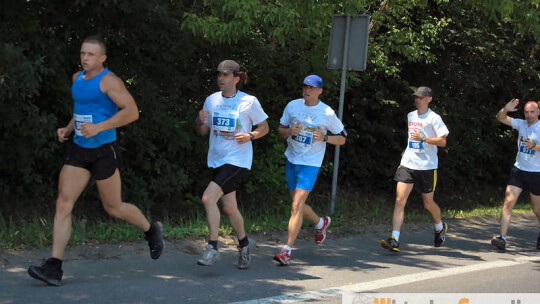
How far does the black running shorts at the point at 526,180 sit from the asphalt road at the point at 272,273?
0.75 meters

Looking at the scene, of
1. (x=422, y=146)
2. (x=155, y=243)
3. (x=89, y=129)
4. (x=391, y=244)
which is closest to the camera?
(x=89, y=129)

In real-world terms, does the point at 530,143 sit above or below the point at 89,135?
above

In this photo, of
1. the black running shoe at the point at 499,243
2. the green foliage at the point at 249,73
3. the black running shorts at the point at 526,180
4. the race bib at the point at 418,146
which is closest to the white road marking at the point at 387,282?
the black running shoe at the point at 499,243

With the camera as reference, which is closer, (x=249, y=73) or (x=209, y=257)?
(x=209, y=257)

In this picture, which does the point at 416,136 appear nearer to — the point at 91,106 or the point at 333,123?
the point at 333,123

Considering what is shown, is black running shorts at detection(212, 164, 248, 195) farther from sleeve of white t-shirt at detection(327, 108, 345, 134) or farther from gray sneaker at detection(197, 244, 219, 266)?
sleeve of white t-shirt at detection(327, 108, 345, 134)

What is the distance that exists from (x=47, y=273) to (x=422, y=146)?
4.47 metres

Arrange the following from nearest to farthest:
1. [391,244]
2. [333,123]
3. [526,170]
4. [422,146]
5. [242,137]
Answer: [242,137] → [333,123] → [391,244] → [422,146] → [526,170]

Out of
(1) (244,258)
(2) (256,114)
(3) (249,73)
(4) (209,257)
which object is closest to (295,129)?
(2) (256,114)

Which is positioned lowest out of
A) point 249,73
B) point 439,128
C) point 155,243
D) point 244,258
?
point 244,258

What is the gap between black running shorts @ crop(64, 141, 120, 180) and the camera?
19.1 feet

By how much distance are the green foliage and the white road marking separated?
9.99 ft

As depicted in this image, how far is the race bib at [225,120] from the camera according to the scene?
21.9 ft

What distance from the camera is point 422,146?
8398 millimetres
